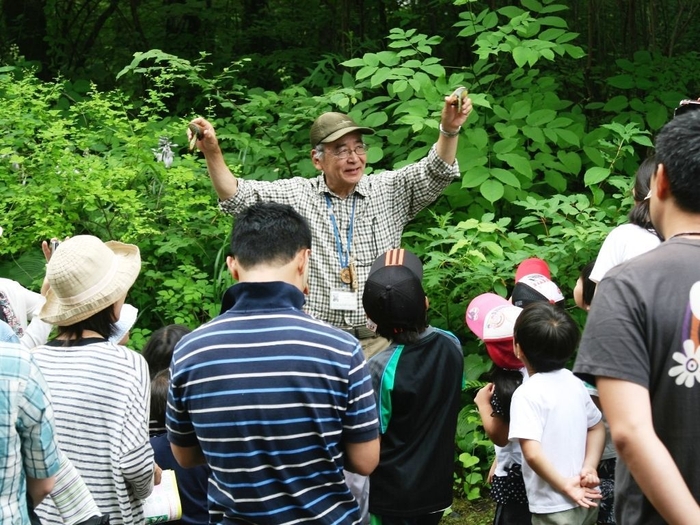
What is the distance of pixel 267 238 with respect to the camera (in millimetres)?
2305

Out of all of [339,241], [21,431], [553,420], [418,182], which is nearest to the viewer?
[21,431]

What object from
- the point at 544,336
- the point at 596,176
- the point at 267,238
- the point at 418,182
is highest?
the point at 267,238

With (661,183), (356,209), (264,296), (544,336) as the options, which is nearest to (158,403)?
(264,296)

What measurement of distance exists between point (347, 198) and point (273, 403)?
7.49 ft

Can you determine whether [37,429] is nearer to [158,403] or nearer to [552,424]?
[158,403]

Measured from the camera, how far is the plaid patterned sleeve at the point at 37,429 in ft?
6.81

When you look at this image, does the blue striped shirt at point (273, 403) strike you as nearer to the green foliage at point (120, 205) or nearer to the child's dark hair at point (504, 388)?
the child's dark hair at point (504, 388)

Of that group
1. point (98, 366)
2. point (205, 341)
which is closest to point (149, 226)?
point (98, 366)

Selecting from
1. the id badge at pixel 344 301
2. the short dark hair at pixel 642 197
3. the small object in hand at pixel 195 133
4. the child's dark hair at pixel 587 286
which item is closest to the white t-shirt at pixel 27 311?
the small object in hand at pixel 195 133

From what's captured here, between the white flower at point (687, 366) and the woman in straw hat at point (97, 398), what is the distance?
1.58 metres

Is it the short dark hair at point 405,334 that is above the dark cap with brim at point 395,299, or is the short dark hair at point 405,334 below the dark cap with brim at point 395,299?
below

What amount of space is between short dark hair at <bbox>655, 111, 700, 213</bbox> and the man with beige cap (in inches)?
88.0

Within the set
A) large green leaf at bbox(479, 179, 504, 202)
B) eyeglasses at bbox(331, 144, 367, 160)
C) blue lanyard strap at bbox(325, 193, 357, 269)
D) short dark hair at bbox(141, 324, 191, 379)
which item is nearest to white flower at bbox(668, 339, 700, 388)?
short dark hair at bbox(141, 324, 191, 379)

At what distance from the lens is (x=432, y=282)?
4551 millimetres
